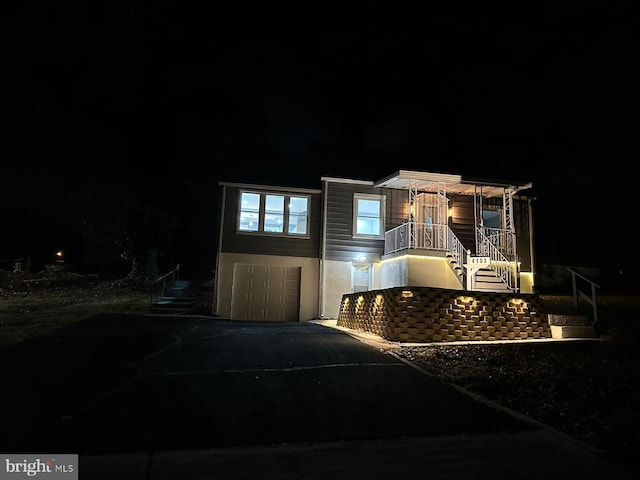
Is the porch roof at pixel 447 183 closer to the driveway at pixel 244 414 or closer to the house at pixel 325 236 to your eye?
the house at pixel 325 236

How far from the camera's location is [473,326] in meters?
11.0

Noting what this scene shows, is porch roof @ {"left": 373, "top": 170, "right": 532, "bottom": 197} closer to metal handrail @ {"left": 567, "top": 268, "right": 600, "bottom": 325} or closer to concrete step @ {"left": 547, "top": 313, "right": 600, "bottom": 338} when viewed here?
metal handrail @ {"left": 567, "top": 268, "right": 600, "bottom": 325}

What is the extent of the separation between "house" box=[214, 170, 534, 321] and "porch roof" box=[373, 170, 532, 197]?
0.24 ft

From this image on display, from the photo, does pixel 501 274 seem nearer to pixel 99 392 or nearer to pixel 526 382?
pixel 526 382

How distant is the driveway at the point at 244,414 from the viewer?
13.4 feet

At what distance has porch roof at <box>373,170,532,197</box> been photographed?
49.2ft

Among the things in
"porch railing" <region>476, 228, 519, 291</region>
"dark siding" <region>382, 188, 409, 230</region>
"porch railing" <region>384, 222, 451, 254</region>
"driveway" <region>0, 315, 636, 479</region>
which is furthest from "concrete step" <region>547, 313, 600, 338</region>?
"dark siding" <region>382, 188, 409, 230</region>

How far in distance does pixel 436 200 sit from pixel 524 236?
3.70m

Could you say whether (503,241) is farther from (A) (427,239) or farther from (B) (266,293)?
(B) (266,293)

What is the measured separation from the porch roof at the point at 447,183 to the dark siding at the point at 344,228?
3.42ft

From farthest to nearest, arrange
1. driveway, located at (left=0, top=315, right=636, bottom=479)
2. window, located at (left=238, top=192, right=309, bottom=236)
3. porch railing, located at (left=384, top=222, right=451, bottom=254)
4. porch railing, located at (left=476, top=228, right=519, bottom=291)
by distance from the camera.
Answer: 1. window, located at (left=238, top=192, right=309, bottom=236)
2. porch railing, located at (left=384, top=222, right=451, bottom=254)
3. porch railing, located at (left=476, top=228, right=519, bottom=291)
4. driveway, located at (left=0, top=315, right=636, bottom=479)

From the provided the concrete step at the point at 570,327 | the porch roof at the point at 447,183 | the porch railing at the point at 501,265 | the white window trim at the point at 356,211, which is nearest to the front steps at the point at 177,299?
the white window trim at the point at 356,211

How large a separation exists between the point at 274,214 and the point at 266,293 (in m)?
2.94

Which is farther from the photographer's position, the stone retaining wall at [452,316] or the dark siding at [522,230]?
the dark siding at [522,230]
